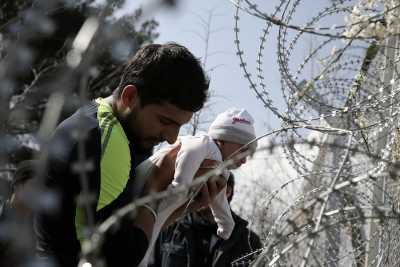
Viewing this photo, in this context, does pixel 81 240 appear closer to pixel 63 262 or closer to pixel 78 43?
pixel 63 262

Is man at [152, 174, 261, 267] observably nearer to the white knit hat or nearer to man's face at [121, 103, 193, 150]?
the white knit hat

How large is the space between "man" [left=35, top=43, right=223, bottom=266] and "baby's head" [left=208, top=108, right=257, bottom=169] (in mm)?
825

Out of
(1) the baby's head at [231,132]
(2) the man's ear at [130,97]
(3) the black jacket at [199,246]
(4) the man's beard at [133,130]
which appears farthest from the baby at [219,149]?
(2) the man's ear at [130,97]

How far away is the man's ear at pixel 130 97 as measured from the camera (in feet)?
6.04

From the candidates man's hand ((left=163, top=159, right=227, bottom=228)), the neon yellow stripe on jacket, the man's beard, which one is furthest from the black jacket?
the neon yellow stripe on jacket

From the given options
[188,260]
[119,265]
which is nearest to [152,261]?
[188,260]

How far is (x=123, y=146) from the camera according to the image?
5.45 ft

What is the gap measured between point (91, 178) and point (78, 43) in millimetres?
1057

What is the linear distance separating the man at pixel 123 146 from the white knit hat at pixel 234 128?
2.74 ft

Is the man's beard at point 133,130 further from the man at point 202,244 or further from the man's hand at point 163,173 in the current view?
the man at point 202,244

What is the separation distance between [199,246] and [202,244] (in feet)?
0.08

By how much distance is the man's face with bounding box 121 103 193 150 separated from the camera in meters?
1.84

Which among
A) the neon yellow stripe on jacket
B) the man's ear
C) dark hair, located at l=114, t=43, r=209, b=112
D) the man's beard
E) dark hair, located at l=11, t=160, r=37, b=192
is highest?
dark hair, located at l=114, t=43, r=209, b=112

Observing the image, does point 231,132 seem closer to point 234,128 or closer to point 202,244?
point 234,128
